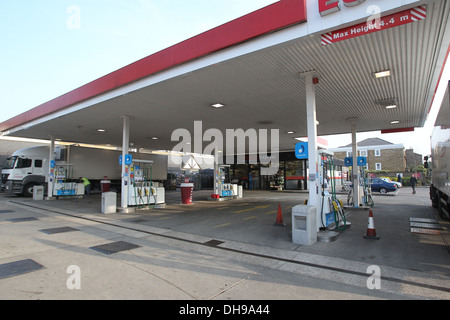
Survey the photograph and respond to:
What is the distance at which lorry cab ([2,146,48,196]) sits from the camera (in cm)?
1775

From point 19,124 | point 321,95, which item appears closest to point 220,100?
point 321,95

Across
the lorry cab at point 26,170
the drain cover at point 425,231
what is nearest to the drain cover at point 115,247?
the drain cover at point 425,231

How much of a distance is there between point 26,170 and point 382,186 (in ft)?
93.5

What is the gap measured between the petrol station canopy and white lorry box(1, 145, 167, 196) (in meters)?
6.18

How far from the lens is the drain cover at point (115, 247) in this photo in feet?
18.0

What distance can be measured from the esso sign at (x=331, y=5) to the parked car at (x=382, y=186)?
2230 centimetres

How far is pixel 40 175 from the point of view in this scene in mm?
18625

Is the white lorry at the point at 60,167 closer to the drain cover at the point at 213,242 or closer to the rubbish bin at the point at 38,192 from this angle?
the rubbish bin at the point at 38,192

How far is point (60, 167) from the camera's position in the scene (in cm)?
1833

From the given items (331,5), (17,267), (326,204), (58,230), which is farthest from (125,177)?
(331,5)

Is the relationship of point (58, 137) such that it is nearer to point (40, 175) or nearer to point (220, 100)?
point (40, 175)

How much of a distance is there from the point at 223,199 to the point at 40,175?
13.4 meters

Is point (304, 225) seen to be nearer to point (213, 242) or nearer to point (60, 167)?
point (213, 242)

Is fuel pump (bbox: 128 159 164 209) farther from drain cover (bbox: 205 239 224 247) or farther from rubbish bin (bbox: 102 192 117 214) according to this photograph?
drain cover (bbox: 205 239 224 247)
